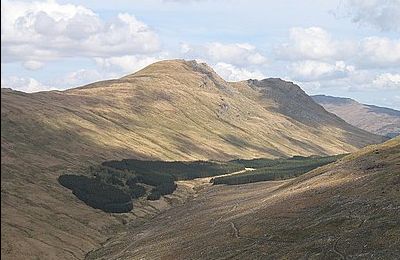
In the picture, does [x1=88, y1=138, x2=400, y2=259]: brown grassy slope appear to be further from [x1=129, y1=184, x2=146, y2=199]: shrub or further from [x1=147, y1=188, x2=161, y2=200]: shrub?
[x1=147, y1=188, x2=161, y2=200]: shrub

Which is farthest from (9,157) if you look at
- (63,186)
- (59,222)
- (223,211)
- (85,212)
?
(223,211)

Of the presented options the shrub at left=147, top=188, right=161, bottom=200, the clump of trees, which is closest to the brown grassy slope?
the clump of trees

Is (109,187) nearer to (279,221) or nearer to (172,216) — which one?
(172,216)

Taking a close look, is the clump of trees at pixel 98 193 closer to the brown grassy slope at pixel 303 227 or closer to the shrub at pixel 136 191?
the shrub at pixel 136 191

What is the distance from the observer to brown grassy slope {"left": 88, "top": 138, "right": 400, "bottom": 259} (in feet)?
236

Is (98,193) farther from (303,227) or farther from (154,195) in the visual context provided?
(303,227)

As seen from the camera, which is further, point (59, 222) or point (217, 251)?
point (59, 222)

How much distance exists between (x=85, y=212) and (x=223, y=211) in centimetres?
4384

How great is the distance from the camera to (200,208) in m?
154

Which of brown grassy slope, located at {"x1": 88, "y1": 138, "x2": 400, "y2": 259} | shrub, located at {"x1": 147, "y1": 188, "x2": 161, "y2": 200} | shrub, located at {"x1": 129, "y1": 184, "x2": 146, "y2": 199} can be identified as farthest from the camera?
shrub, located at {"x1": 147, "y1": 188, "x2": 161, "y2": 200}

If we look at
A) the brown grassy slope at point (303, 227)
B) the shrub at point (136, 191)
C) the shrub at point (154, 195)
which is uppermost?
the brown grassy slope at point (303, 227)

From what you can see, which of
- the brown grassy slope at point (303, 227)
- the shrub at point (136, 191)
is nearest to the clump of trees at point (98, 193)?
the shrub at point (136, 191)

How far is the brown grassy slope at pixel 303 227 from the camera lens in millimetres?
72062

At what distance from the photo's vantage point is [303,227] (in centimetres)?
8650
